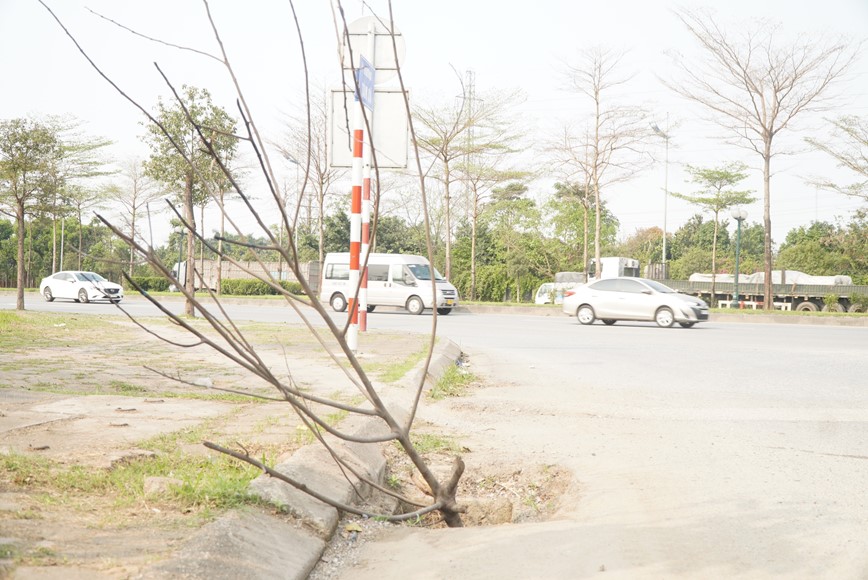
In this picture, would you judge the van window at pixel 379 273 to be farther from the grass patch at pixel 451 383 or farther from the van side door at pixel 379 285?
the grass patch at pixel 451 383

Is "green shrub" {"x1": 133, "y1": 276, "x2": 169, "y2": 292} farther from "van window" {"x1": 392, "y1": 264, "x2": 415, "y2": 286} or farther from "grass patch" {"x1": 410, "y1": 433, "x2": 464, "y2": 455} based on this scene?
"grass patch" {"x1": 410, "y1": 433, "x2": 464, "y2": 455}

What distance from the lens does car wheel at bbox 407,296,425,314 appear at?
959 inches

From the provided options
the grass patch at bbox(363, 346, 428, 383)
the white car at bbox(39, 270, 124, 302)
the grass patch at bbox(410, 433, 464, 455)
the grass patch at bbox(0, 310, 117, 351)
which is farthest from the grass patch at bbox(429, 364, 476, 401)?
the white car at bbox(39, 270, 124, 302)

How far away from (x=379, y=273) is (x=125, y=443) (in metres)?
21.2

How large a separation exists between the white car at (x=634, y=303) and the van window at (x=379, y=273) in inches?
266

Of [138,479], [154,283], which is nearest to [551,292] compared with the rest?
[154,283]

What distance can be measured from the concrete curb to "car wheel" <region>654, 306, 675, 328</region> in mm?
15882

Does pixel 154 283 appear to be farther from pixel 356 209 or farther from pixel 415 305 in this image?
pixel 356 209

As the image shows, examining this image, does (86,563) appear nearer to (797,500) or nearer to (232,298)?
(797,500)

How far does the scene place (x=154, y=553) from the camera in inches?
84.6

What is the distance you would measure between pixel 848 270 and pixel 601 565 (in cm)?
4979

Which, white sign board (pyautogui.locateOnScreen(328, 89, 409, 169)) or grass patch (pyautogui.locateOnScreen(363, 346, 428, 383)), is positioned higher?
white sign board (pyautogui.locateOnScreen(328, 89, 409, 169))

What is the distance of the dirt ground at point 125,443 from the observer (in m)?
2.19

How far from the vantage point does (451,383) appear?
7297 millimetres
